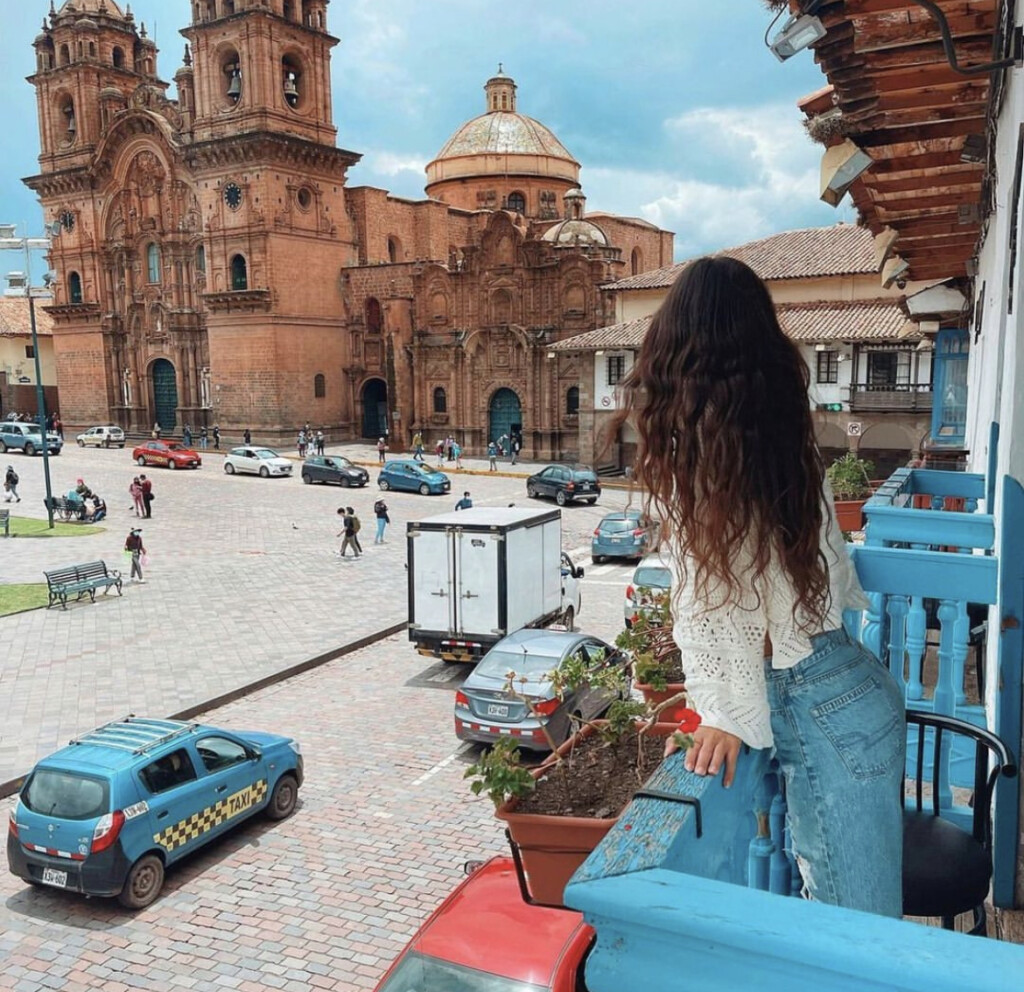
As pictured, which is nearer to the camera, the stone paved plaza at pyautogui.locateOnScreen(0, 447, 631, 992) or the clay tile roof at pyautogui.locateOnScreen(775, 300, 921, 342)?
the stone paved plaza at pyautogui.locateOnScreen(0, 447, 631, 992)

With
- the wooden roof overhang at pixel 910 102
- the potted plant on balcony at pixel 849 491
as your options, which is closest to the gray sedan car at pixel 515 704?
the potted plant on balcony at pixel 849 491

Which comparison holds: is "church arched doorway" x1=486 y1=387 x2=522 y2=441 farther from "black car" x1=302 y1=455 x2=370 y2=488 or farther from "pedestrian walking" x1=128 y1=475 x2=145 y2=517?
"pedestrian walking" x1=128 y1=475 x2=145 y2=517

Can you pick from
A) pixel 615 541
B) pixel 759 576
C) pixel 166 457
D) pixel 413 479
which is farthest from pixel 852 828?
pixel 166 457

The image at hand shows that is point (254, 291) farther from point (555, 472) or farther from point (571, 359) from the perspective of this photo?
point (555, 472)

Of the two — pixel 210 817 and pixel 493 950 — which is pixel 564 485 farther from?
pixel 493 950

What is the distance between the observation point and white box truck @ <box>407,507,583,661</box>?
48.1ft

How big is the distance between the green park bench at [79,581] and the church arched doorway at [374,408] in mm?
33900

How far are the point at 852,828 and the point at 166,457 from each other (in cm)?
4507

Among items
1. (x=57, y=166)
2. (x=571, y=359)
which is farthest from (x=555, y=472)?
(x=57, y=166)

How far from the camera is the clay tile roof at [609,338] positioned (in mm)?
38844

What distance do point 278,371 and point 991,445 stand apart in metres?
46.9

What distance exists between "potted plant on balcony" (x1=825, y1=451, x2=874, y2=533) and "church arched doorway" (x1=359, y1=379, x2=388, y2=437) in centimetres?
4331

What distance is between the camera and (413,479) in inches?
1436

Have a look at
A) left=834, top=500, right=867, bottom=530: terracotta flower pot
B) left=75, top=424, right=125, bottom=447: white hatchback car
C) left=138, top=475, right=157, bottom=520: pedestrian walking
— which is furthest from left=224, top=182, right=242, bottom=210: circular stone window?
left=834, top=500, right=867, bottom=530: terracotta flower pot
